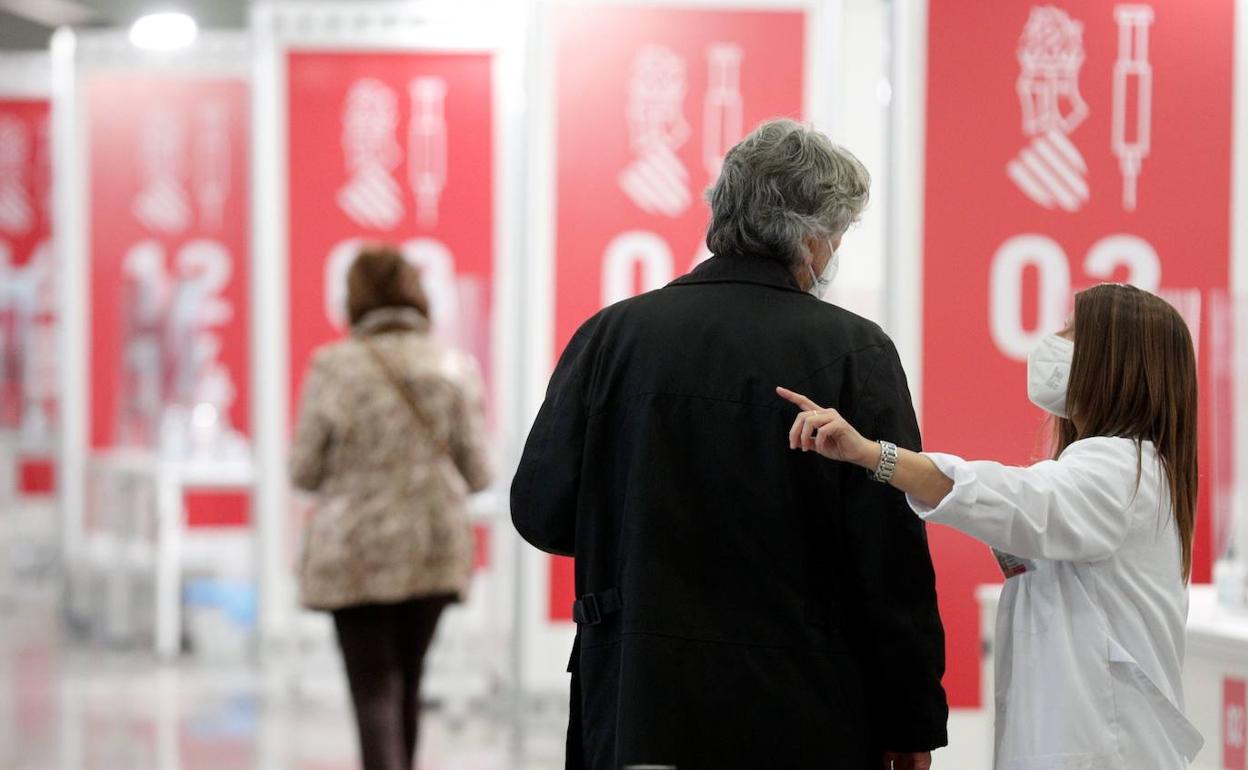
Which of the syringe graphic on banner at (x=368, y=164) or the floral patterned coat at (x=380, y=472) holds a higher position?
the syringe graphic on banner at (x=368, y=164)

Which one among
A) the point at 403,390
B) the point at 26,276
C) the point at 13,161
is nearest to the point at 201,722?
the point at 403,390

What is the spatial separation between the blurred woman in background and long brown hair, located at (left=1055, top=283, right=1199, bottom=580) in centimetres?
221

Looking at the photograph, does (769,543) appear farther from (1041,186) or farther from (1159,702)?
(1041,186)

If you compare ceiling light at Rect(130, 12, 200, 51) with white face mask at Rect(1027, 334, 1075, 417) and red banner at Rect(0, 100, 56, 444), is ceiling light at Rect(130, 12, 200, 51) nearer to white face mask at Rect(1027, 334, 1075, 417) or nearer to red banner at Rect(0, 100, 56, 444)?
red banner at Rect(0, 100, 56, 444)

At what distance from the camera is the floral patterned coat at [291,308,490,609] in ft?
12.7

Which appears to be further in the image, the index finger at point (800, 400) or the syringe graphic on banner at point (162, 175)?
the syringe graphic on banner at point (162, 175)

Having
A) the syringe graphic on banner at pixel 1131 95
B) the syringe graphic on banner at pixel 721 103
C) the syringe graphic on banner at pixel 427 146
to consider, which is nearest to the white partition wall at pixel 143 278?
the syringe graphic on banner at pixel 427 146

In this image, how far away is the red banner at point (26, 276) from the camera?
34.6 ft

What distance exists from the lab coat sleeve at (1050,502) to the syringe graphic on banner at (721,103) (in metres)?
2.98

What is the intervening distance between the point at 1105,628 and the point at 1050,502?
Result: 213mm

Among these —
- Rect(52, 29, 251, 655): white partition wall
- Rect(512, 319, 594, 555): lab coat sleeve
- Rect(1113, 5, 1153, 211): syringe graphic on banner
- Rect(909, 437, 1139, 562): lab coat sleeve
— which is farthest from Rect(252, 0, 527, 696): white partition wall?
Rect(909, 437, 1139, 562): lab coat sleeve

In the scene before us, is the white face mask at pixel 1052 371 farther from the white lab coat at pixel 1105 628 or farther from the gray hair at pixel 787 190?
the gray hair at pixel 787 190

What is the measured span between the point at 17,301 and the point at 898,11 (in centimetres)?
905

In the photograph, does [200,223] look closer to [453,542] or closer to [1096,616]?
[453,542]
